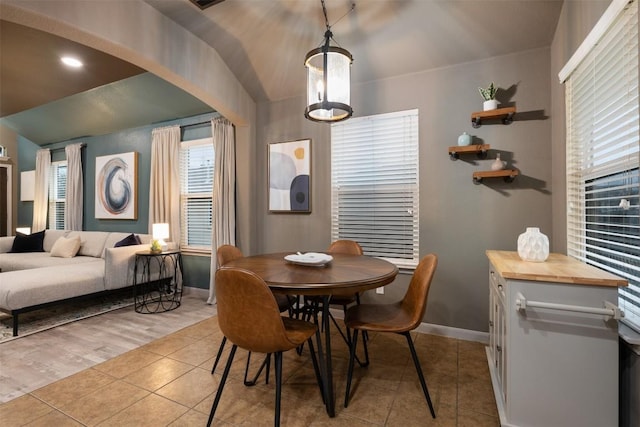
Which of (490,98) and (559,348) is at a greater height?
(490,98)

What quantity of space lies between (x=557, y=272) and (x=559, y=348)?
365mm

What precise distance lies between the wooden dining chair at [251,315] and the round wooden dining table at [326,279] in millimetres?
151

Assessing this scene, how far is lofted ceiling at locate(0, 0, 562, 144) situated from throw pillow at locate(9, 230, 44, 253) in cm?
292

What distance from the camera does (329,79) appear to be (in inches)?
73.4

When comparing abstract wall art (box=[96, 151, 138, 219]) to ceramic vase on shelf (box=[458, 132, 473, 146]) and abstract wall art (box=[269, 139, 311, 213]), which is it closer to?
abstract wall art (box=[269, 139, 311, 213])

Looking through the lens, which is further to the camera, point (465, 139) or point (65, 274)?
point (65, 274)

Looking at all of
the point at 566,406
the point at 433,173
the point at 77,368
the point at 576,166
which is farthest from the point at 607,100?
the point at 77,368

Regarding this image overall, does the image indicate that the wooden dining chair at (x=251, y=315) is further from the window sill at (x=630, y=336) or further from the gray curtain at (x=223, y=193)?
the gray curtain at (x=223, y=193)

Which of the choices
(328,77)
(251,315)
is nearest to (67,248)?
(251,315)

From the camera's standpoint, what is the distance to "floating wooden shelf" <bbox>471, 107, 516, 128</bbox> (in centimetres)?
247

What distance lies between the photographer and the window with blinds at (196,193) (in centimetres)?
447

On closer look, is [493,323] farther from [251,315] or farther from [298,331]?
[251,315]

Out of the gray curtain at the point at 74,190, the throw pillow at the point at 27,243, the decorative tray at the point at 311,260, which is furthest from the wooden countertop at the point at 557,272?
the throw pillow at the point at 27,243

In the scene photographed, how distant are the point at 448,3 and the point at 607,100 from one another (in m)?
1.40
